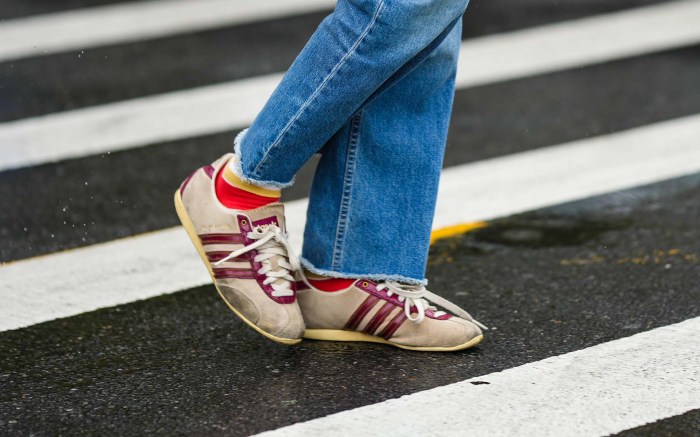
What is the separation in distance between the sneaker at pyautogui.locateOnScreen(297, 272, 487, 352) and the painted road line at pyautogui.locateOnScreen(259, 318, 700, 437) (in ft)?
0.60

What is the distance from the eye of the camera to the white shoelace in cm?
287

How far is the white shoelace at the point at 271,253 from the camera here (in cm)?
287

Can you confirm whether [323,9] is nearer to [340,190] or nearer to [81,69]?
[81,69]

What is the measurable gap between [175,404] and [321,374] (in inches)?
14.0

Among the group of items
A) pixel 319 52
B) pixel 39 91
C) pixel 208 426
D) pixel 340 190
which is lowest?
pixel 39 91

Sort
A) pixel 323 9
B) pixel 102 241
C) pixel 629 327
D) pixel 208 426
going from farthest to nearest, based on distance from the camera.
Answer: pixel 323 9 → pixel 102 241 → pixel 629 327 → pixel 208 426

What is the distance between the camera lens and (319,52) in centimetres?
268

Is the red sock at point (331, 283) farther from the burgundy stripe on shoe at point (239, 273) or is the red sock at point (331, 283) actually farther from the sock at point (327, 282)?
the burgundy stripe on shoe at point (239, 273)

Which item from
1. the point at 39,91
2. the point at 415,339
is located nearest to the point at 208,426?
the point at 415,339

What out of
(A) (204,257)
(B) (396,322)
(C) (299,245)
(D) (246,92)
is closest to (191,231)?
(A) (204,257)

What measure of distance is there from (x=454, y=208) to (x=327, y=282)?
122 cm

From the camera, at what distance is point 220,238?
2885mm

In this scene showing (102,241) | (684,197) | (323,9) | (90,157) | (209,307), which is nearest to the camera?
(209,307)

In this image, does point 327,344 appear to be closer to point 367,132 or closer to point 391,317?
point 391,317
